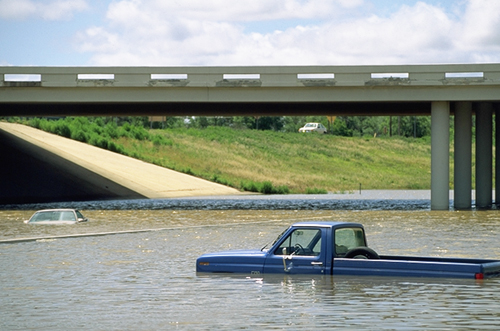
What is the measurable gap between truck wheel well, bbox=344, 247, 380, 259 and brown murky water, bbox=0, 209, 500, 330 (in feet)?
1.80

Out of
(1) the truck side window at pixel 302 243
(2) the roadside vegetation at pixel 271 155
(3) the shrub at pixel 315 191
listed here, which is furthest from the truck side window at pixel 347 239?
(3) the shrub at pixel 315 191

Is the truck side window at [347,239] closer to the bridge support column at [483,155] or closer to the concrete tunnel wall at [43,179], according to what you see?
the bridge support column at [483,155]

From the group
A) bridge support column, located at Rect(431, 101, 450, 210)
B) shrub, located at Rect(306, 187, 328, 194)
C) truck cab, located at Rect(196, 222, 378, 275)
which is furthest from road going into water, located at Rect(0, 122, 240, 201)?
truck cab, located at Rect(196, 222, 378, 275)

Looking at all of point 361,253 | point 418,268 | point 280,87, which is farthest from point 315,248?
point 280,87

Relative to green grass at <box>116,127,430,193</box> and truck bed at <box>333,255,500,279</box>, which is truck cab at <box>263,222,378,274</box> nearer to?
truck bed at <box>333,255,500,279</box>

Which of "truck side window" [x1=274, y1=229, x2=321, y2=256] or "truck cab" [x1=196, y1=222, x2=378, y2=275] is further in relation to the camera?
"truck side window" [x1=274, y1=229, x2=321, y2=256]

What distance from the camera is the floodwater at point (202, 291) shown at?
45.3ft

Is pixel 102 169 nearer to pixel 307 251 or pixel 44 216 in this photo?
pixel 44 216

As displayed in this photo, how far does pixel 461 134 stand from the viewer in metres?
49.5

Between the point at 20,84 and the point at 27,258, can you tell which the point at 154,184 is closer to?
the point at 20,84

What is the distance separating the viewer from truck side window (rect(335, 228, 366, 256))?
17.7m

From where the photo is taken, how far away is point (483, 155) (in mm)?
53969

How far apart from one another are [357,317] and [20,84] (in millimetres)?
35105

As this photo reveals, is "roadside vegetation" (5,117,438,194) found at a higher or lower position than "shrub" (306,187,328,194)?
higher
